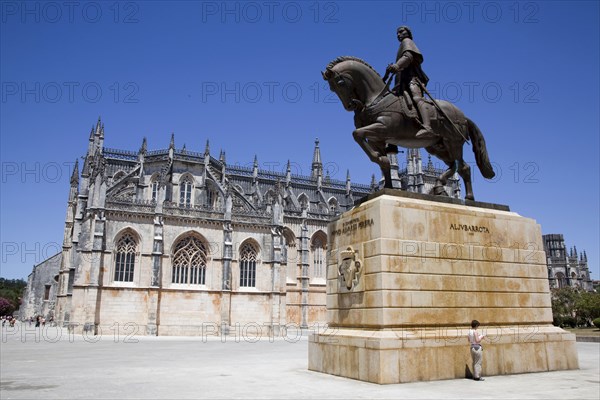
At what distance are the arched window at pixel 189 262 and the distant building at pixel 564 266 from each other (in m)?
62.9

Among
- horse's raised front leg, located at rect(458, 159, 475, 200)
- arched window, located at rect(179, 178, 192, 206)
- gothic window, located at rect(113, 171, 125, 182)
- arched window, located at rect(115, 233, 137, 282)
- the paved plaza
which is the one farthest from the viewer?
gothic window, located at rect(113, 171, 125, 182)

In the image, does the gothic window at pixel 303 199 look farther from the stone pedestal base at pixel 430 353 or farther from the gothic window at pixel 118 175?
the stone pedestal base at pixel 430 353

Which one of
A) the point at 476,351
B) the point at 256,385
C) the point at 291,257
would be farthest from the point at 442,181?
the point at 291,257

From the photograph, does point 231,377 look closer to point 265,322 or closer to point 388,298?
point 388,298

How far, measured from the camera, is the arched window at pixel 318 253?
174ft

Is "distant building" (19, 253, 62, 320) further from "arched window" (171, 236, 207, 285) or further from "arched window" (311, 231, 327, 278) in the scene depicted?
"arched window" (311, 231, 327, 278)

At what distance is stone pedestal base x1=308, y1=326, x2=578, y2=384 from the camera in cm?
846

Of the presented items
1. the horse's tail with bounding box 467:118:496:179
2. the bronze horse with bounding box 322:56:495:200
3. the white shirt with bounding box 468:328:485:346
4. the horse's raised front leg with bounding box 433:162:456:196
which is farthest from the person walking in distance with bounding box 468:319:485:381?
the horse's tail with bounding box 467:118:496:179

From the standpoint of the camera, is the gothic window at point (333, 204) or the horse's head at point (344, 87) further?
the gothic window at point (333, 204)

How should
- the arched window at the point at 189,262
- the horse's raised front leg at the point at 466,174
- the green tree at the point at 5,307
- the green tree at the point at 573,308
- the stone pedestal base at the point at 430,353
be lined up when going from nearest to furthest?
the stone pedestal base at the point at 430,353, the horse's raised front leg at the point at 466,174, the arched window at the point at 189,262, the green tree at the point at 573,308, the green tree at the point at 5,307

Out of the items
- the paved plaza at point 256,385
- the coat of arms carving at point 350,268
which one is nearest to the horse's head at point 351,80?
the coat of arms carving at point 350,268

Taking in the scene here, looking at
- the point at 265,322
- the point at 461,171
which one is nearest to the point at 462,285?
the point at 461,171

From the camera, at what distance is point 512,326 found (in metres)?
10.3

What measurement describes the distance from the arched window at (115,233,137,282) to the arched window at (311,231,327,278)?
22.2 metres
